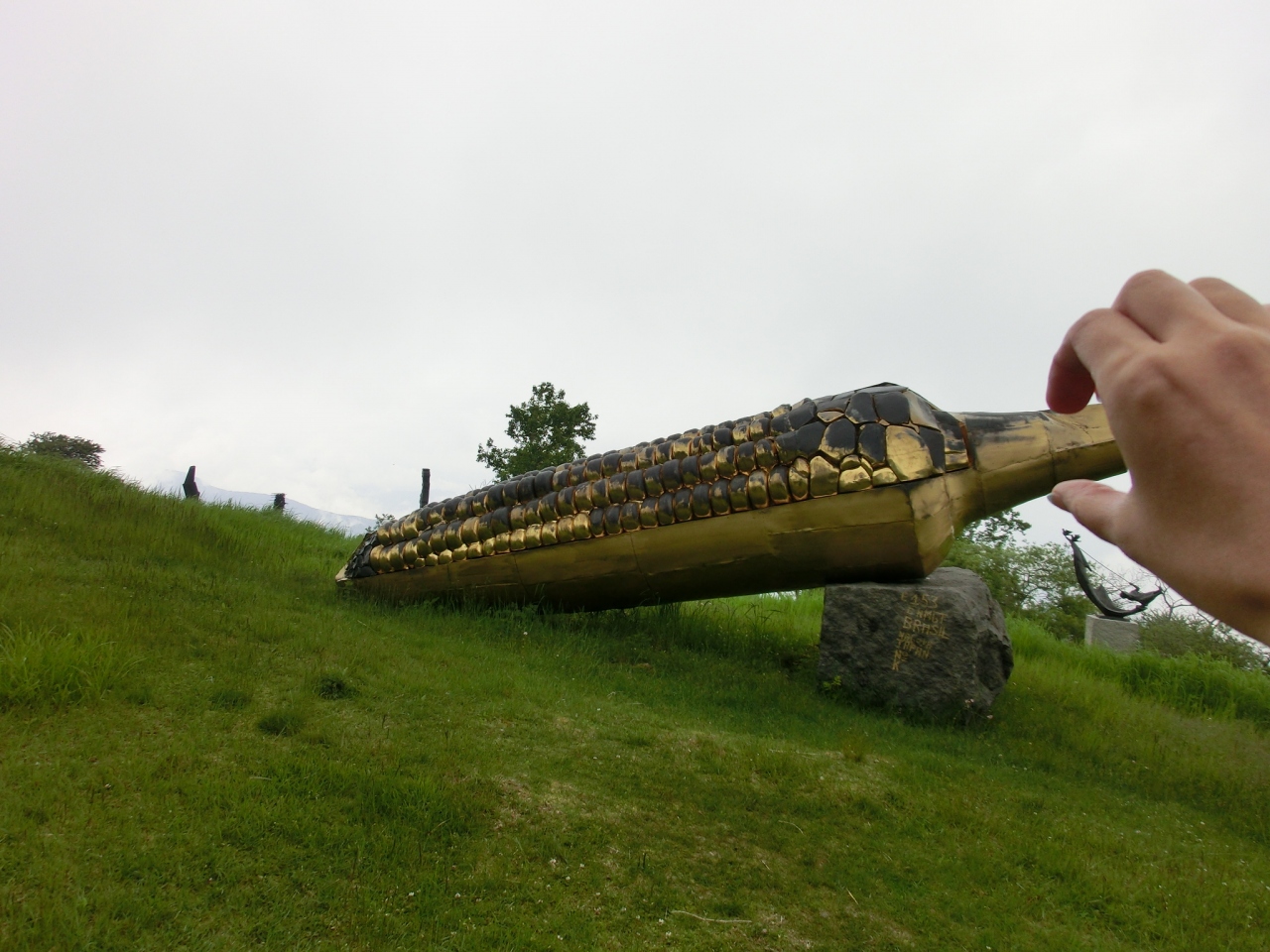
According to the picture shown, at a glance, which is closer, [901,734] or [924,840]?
[924,840]

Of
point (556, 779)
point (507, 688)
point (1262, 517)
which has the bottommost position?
point (556, 779)

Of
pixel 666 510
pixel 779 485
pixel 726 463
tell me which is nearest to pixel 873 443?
pixel 779 485

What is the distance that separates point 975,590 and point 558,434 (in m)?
17.0

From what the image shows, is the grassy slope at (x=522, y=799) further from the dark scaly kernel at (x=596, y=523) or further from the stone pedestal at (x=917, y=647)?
the dark scaly kernel at (x=596, y=523)

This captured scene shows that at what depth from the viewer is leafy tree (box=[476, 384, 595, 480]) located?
22.7 meters

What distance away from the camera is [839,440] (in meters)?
6.27

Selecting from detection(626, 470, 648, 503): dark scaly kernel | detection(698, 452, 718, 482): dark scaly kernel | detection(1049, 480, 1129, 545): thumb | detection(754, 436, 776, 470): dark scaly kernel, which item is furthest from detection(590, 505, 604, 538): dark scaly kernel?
detection(1049, 480, 1129, 545): thumb

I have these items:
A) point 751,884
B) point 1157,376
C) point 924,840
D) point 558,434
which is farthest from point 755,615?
point 558,434

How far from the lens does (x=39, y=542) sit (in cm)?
669

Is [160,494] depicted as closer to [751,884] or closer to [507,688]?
[507,688]

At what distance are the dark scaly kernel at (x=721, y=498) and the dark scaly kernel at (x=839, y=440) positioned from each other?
0.84 meters

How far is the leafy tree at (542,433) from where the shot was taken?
22.7 metres

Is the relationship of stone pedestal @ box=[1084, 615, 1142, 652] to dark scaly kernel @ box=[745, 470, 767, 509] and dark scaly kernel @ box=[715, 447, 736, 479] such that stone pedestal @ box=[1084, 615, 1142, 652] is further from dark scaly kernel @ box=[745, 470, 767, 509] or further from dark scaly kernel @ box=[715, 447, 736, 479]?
dark scaly kernel @ box=[715, 447, 736, 479]

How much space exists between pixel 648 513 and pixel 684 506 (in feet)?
1.12
